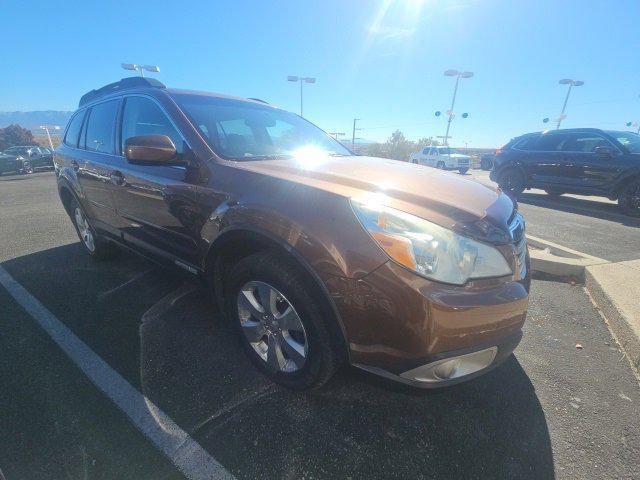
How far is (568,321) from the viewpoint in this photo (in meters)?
2.81

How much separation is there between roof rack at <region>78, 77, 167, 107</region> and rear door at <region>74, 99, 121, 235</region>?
5.0 inches

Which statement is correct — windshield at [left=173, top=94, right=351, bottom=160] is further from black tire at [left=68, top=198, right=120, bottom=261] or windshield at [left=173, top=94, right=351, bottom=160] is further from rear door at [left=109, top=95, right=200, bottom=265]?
black tire at [left=68, top=198, right=120, bottom=261]

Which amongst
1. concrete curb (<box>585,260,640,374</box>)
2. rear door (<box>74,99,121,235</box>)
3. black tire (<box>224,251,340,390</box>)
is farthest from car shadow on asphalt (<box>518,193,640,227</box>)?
rear door (<box>74,99,121,235</box>)

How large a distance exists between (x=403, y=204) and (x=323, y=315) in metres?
0.66

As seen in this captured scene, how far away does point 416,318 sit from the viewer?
135 centimetres

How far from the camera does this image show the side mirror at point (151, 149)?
6.61 feet

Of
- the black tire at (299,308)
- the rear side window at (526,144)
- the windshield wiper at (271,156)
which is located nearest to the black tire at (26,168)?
the windshield wiper at (271,156)

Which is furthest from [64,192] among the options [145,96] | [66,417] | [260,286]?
[260,286]

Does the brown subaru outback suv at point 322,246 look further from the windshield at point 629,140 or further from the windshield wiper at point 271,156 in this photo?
the windshield at point 629,140

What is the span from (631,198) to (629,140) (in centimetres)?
147

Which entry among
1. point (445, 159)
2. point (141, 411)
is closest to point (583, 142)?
point (141, 411)

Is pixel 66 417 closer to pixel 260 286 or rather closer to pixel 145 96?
pixel 260 286

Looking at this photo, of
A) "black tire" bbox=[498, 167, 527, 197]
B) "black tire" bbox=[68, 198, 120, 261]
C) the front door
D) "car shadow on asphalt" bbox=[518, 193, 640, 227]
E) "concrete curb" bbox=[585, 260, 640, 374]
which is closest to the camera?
"concrete curb" bbox=[585, 260, 640, 374]

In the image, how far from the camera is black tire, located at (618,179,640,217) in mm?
6605
